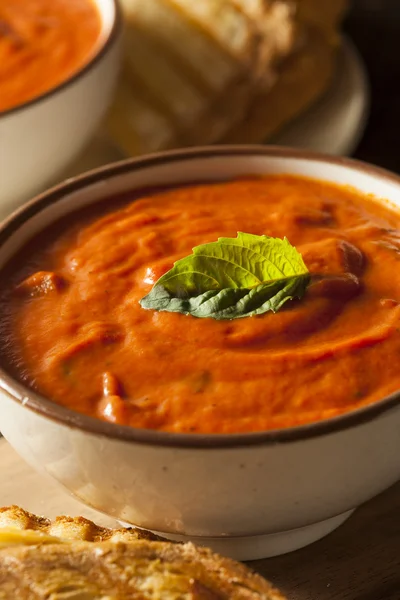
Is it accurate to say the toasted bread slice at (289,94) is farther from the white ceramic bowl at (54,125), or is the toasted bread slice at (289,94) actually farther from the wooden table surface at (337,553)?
the wooden table surface at (337,553)

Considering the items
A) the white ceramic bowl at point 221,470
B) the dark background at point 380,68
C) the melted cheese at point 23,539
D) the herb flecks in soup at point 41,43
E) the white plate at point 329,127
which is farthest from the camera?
the dark background at point 380,68

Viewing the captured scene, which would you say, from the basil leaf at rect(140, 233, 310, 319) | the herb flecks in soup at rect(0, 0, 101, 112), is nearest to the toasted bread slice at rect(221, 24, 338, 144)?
the herb flecks in soup at rect(0, 0, 101, 112)

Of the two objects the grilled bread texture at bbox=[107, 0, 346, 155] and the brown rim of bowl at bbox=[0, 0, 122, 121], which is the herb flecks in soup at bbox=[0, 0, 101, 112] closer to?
the brown rim of bowl at bbox=[0, 0, 122, 121]

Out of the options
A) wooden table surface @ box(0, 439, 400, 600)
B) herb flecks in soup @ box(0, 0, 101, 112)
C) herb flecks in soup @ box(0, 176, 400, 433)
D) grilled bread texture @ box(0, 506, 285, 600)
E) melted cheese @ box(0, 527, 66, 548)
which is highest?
herb flecks in soup @ box(0, 176, 400, 433)

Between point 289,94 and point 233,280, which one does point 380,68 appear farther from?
point 233,280

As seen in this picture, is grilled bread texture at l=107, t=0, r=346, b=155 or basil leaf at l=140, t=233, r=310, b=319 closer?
basil leaf at l=140, t=233, r=310, b=319

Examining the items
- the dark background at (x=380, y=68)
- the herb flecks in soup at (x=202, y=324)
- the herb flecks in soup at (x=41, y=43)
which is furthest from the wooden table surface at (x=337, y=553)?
the dark background at (x=380, y=68)
